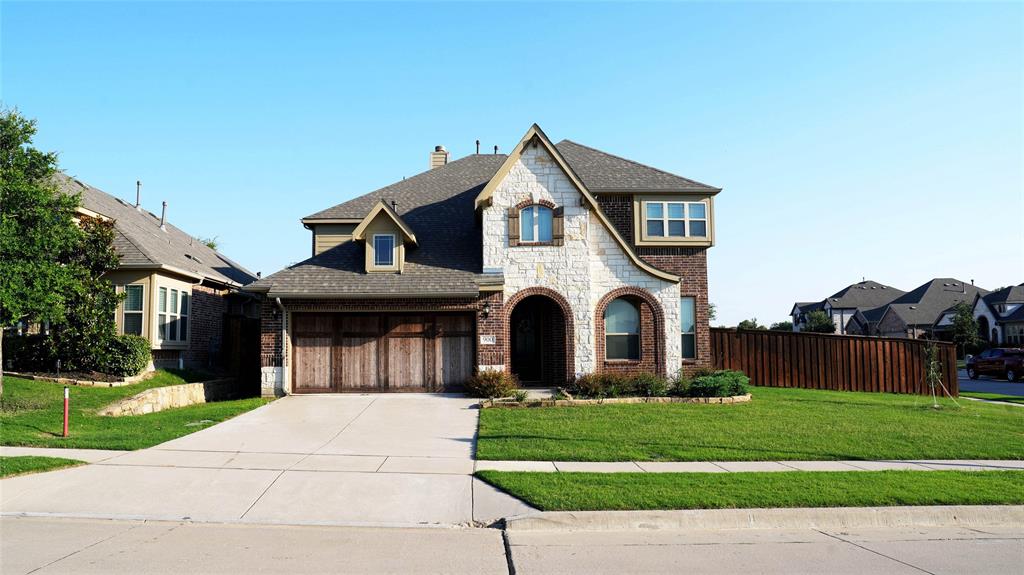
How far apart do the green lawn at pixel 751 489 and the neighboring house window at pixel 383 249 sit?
10.7 metres

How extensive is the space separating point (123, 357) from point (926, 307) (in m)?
69.6

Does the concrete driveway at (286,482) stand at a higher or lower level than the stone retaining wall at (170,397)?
lower

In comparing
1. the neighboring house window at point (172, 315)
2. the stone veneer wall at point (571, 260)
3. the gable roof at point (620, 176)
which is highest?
the gable roof at point (620, 176)

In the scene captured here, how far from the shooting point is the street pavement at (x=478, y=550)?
233 inches

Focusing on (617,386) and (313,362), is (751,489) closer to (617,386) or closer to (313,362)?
(617,386)

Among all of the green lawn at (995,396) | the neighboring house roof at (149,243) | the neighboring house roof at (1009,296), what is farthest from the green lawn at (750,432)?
the neighboring house roof at (1009,296)

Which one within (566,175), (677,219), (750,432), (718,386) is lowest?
(750,432)

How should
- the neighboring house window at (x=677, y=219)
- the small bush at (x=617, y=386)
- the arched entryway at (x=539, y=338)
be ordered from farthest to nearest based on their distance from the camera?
1. the neighboring house window at (x=677, y=219)
2. the arched entryway at (x=539, y=338)
3. the small bush at (x=617, y=386)

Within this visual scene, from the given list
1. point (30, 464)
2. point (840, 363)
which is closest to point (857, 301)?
point (840, 363)

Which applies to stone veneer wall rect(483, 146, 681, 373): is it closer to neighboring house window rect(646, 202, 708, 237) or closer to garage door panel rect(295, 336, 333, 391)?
neighboring house window rect(646, 202, 708, 237)

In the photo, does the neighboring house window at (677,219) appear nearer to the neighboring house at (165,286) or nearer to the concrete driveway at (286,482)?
the concrete driveway at (286,482)

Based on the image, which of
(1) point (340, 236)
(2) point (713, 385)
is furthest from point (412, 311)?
(2) point (713, 385)

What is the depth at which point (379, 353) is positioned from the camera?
18.7 meters

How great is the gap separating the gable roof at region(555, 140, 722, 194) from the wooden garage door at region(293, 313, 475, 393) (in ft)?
22.2
